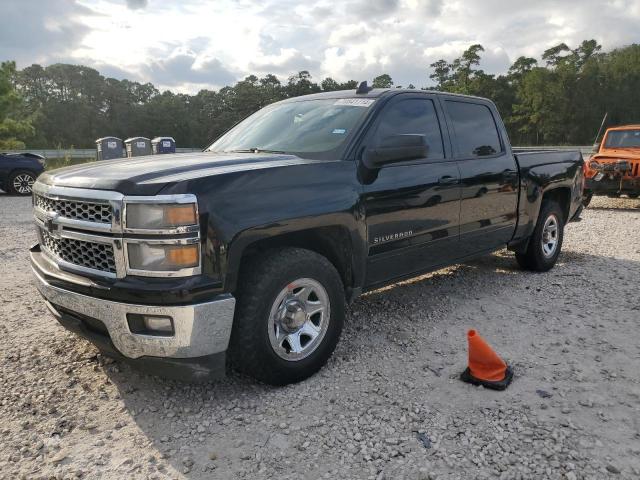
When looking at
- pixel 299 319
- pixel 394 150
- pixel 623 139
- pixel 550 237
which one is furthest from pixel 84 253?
pixel 623 139

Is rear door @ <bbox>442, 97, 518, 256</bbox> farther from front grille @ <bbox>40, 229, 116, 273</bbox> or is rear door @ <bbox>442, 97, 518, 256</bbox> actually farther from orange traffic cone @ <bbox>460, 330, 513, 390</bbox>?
front grille @ <bbox>40, 229, 116, 273</bbox>

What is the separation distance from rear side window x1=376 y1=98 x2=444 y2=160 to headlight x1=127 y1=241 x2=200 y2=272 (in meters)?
1.73

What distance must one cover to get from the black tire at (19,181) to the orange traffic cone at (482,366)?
13848 mm

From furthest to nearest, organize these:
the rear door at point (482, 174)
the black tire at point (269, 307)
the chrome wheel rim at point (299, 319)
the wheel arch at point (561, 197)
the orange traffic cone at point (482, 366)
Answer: the wheel arch at point (561, 197), the rear door at point (482, 174), the orange traffic cone at point (482, 366), the chrome wheel rim at point (299, 319), the black tire at point (269, 307)

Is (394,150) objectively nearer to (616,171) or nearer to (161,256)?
(161,256)

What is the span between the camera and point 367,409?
295 centimetres

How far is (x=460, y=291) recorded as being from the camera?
17.0ft

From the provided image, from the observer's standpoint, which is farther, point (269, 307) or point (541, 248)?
point (541, 248)

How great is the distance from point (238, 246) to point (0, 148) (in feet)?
104

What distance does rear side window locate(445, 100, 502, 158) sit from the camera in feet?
14.8

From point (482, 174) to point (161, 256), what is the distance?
3.07 meters

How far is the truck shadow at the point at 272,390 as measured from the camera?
8.57 feet

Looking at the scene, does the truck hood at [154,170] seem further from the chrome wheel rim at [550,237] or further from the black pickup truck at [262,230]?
the chrome wheel rim at [550,237]

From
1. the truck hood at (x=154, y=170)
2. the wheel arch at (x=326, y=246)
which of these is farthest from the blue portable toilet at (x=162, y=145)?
the wheel arch at (x=326, y=246)
